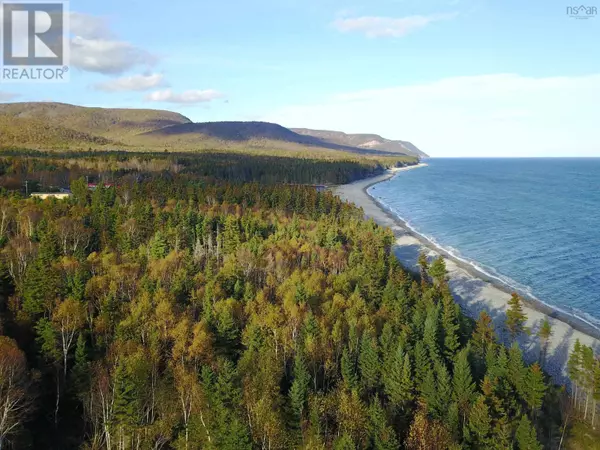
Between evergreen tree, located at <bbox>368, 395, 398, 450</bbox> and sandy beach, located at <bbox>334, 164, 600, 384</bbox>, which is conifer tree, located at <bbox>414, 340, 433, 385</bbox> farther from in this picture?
sandy beach, located at <bbox>334, 164, 600, 384</bbox>

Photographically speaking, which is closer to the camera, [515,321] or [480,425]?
[480,425]

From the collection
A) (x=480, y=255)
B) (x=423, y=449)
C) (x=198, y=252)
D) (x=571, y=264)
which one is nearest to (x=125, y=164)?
(x=198, y=252)

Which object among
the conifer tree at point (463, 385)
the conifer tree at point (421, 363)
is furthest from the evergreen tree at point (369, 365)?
the conifer tree at point (463, 385)

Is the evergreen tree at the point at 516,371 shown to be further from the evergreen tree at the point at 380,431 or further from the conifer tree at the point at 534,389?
the evergreen tree at the point at 380,431

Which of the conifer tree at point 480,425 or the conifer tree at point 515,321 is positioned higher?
the conifer tree at point 515,321

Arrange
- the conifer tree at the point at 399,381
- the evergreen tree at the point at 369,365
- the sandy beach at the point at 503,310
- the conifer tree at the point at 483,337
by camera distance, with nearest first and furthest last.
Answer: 1. the conifer tree at the point at 399,381
2. the evergreen tree at the point at 369,365
3. the conifer tree at the point at 483,337
4. the sandy beach at the point at 503,310

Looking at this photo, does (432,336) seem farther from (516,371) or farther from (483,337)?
(516,371)

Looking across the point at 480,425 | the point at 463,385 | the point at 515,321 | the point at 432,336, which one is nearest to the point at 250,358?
the point at 432,336

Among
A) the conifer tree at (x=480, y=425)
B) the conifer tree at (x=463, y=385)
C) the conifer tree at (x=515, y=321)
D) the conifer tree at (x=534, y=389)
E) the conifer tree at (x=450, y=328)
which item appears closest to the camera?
the conifer tree at (x=480, y=425)

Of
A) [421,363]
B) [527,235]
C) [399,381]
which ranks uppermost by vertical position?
[527,235]
